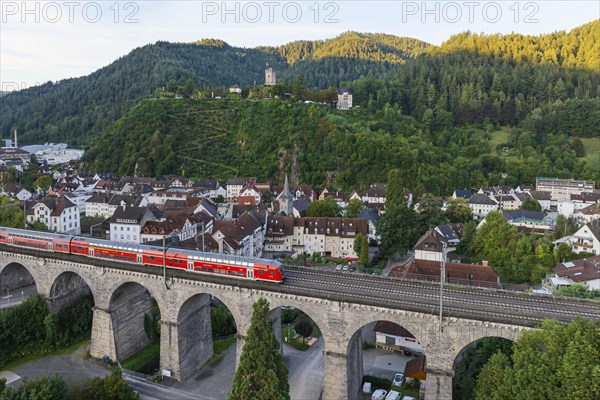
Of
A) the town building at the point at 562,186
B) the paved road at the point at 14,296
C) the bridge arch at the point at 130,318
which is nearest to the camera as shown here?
the bridge arch at the point at 130,318

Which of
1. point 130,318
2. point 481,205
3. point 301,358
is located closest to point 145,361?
point 130,318

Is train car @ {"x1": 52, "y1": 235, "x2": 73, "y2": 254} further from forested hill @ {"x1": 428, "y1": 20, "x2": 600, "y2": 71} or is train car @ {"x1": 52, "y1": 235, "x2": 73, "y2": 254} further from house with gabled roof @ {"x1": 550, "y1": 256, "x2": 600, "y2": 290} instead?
forested hill @ {"x1": 428, "y1": 20, "x2": 600, "y2": 71}

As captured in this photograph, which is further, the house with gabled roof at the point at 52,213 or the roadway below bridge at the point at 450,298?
the house with gabled roof at the point at 52,213

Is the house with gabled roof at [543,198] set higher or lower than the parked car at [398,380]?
higher

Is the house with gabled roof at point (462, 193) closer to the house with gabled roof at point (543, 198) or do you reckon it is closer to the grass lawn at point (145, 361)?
the house with gabled roof at point (543, 198)

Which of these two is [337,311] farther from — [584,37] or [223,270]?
[584,37]

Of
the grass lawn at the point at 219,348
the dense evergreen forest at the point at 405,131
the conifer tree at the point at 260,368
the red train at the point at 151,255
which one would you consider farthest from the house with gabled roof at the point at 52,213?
the conifer tree at the point at 260,368
